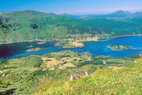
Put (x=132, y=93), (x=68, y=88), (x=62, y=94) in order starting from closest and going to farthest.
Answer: (x=132, y=93) → (x=62, y=94) → (x=68, y=88)

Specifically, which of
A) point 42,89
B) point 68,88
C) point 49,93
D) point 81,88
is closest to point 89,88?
point 81,88

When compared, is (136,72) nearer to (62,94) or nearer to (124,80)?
(124,80)

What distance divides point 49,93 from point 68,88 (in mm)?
1892

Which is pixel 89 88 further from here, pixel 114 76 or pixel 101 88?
pixel 114 76

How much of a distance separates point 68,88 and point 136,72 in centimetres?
906

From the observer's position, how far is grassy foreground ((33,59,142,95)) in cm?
2226

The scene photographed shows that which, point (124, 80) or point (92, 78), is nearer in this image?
point (124, 80)

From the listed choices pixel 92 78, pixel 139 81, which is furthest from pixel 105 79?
pixel 139 81

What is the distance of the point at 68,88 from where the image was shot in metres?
25.3

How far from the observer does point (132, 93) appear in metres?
21.3

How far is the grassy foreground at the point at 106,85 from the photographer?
2226 cm

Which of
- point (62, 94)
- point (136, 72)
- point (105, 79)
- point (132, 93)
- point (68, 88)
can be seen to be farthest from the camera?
point (136, 72)

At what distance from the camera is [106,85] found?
25.1 m

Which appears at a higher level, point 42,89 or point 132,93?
point 132,93
